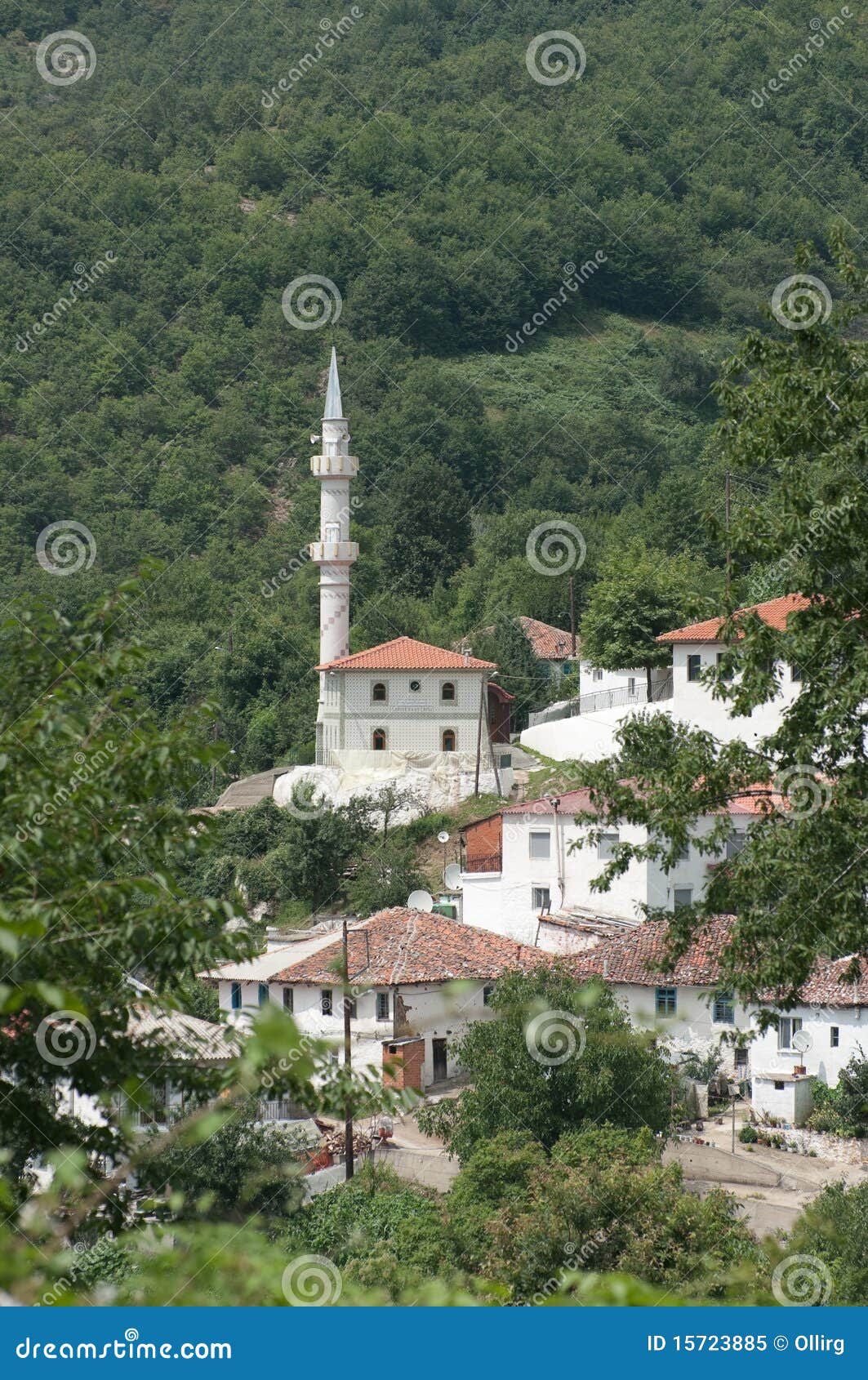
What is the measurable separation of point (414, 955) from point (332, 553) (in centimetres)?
2060

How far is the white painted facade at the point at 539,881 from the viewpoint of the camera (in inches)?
1393

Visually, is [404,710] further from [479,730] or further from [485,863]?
[485,863]

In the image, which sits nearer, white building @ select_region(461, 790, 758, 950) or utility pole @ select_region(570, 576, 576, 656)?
white building @ select_region(461, 790, 758, 950)

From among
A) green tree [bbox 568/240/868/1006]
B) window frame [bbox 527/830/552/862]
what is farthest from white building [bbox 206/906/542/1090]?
green tree [bbox 568/240/868/1006]

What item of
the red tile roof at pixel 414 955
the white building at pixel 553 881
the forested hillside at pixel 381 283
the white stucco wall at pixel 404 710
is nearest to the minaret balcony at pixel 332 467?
the white stucco wall at pixel 404 710

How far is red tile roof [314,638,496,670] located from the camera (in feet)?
149

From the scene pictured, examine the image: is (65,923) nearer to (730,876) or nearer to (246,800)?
(730,876)

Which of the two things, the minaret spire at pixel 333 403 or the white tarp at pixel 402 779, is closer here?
the white tarp at pixel 402 779

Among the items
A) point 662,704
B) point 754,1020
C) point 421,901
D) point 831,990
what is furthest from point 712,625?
point 754,1020

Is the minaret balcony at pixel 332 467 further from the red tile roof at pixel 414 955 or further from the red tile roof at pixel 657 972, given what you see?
the red tile roof at pixel 657 972

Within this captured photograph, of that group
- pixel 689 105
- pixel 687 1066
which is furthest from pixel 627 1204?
pixel 689 105

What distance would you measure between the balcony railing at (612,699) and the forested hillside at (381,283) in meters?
11.7

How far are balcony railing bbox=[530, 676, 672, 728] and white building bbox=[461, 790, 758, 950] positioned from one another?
625cm

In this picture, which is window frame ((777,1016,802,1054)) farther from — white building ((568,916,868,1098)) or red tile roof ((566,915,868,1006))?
red tile roof ((566,915,868,1006))
